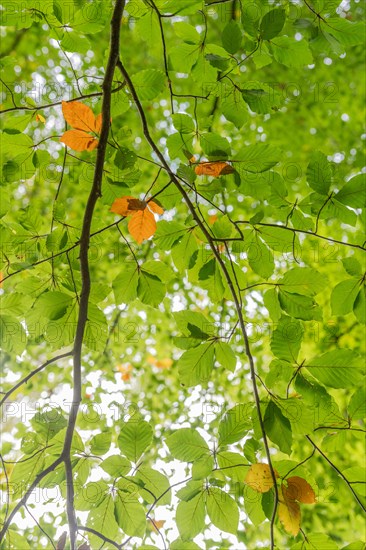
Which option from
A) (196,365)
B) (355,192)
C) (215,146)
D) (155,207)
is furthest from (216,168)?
(196,365)

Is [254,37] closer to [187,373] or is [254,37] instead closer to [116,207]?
[116,207]

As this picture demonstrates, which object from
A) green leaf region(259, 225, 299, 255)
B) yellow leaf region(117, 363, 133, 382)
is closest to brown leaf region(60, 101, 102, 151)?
green leaf region(259, 225, 299, 255)

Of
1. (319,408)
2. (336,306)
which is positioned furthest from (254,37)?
(319,408)

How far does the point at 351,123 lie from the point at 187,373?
262 cm

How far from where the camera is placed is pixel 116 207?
2.57 ft

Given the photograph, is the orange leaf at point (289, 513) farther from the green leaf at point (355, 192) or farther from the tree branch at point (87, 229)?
the green leaf at point (355, 192)

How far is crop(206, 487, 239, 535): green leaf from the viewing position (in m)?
0.72

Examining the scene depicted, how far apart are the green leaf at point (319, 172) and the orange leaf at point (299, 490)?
496 millimetres

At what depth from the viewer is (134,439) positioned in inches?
28.2

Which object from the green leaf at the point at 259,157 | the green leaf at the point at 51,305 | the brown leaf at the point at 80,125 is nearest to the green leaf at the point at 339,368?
the green leaf at the point at 259,157

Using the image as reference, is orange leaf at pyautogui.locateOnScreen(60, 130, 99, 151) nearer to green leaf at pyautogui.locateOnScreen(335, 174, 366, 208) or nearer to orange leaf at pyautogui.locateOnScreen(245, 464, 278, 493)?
green leaf at pyautogui.locateOnScreen(335, 174, 366, 208)

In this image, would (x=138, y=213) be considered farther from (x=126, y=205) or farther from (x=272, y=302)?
(x=272, y=302)

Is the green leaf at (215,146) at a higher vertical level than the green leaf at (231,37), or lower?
lower

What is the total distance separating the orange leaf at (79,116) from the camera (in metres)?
0.74
